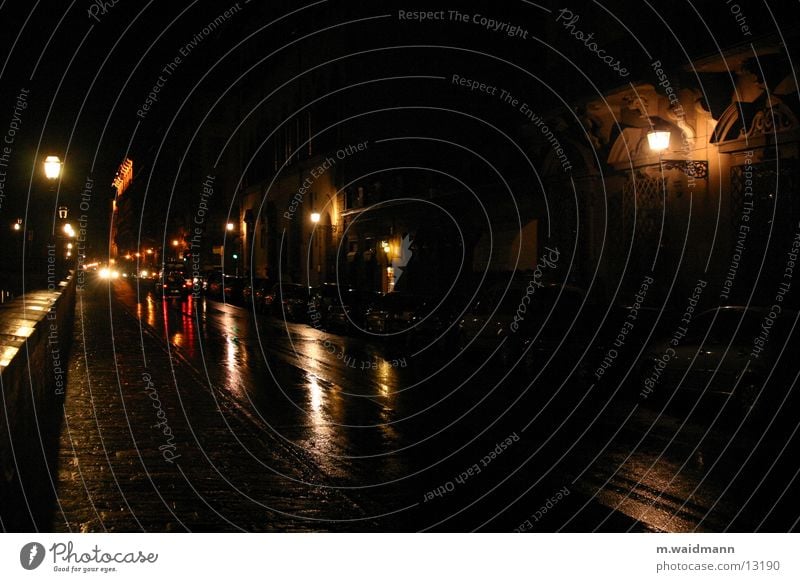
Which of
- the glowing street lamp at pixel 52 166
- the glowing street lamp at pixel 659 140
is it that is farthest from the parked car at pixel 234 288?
the glowing street lamp at pixel 659 140

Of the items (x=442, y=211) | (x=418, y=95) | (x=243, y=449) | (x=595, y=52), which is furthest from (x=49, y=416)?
(x=418, y=95)

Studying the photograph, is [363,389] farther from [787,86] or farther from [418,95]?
[418,95]

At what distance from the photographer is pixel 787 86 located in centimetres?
1983

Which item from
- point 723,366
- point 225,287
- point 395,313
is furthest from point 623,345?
point 225,287

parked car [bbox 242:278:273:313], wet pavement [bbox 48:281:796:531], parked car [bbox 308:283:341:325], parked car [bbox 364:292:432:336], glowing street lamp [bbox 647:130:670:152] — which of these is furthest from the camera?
parked car [bbox 242:278:273:313]

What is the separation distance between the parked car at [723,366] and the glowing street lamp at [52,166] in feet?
53.3

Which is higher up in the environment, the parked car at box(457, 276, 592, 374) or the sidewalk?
the parked car at box(457, 276, 592, 374)

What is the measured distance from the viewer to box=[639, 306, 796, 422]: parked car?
44.5ft

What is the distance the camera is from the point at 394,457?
1092 centimetres

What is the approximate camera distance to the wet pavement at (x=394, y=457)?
8.24m

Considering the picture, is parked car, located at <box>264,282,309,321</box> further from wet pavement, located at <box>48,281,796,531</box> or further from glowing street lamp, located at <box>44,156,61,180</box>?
wet pavement, located at <box>48,281,796,531</box>

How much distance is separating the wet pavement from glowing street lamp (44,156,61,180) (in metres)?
7.53

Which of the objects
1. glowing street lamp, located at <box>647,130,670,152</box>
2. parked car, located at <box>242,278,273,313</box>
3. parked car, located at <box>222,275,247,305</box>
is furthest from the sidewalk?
parked car, located at <box>222,275,247,305</box>
